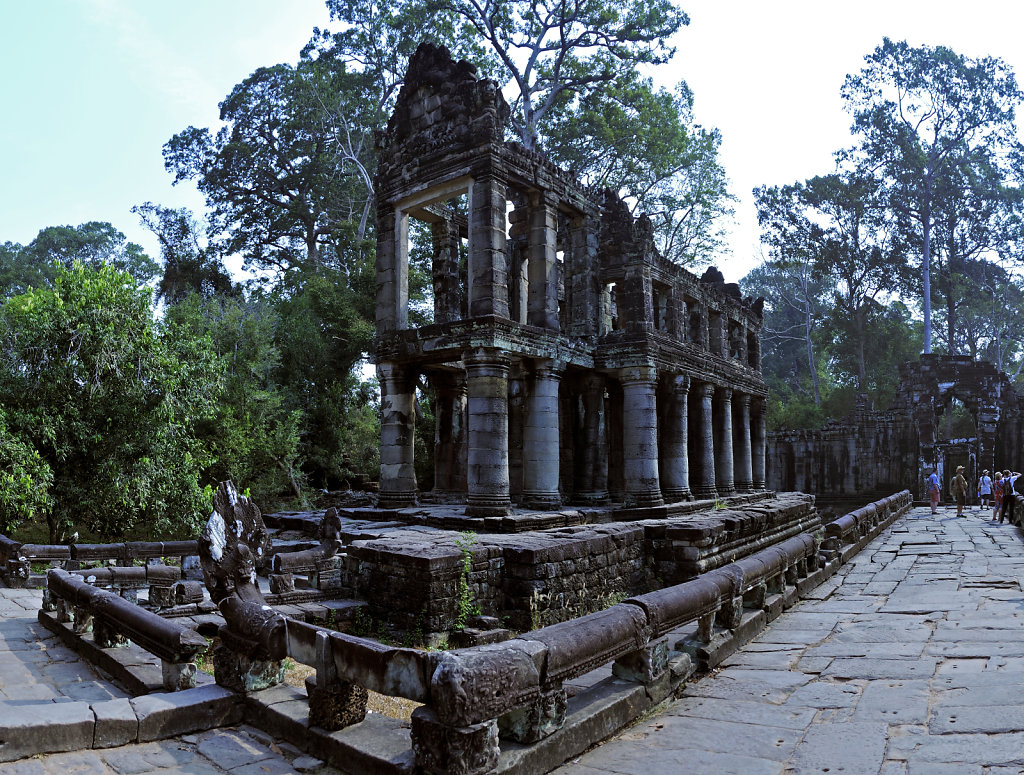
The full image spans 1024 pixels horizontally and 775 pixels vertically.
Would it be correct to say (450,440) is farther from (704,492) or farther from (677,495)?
(704,492)

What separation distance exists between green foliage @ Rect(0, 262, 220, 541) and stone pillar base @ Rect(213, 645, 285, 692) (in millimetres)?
9255

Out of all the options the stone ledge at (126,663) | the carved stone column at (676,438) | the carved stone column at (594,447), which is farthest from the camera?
the carved stone column at (676,438)

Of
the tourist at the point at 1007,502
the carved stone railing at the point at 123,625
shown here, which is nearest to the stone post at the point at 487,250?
the carved stone railing at the point at 123,625

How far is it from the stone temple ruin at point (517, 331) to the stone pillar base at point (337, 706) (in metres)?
7.18

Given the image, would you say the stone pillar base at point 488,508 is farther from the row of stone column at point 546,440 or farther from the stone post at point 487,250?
the stone post at point 487,250

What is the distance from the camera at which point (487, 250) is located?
39.2ft

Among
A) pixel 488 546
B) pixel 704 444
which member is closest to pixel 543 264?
pixel 488 546

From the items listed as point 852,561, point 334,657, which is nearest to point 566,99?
point 852,561

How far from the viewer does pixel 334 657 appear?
158 inches

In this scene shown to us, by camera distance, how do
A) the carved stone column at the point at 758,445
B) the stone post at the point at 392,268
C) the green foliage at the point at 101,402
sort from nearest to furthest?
1. the green foliage at the point at 101,402
2. the stone post at the point at 392,268
3. the carved stone column at the point at 758,445

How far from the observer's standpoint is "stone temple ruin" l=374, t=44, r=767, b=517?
1199cm

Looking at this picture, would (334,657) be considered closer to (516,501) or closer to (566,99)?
(516,501)

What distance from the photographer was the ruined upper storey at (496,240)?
12125 mm

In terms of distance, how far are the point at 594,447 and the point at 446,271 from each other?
16.4 ft
